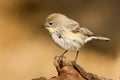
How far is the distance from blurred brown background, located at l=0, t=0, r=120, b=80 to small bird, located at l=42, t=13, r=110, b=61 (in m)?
1.98

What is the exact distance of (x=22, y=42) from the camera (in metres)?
9.12

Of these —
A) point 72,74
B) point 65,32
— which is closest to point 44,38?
point 65,32

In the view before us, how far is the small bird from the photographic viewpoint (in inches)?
234

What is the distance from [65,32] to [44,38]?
2.95 m

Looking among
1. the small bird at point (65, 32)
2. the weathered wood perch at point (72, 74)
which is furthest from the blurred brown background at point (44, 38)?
the weathered wood perch at point (72, 74)

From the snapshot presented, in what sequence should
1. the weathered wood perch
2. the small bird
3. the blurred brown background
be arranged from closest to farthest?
1. the weathered wood perch
2. the small bird
3. the blurred brown background

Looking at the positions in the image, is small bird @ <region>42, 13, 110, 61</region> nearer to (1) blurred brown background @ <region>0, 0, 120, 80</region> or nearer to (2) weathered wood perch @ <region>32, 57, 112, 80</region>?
(2) weathered wood perch @ <region>32, 57, 112, 80</region>

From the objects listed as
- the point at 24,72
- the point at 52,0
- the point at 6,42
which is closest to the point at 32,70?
the point at 24,72

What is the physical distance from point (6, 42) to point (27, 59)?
0.49m

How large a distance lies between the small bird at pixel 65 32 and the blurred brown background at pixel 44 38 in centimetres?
198

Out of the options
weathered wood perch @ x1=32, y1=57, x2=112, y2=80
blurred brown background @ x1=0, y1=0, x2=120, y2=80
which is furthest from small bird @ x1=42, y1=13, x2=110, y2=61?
blurred brown background @ x1=0, y1=0, x2=120, y2=80

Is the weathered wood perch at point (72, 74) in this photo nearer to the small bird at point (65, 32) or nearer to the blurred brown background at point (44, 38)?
the small bird at point (65, 32)

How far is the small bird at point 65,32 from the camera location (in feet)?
19.5

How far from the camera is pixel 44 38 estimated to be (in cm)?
902
